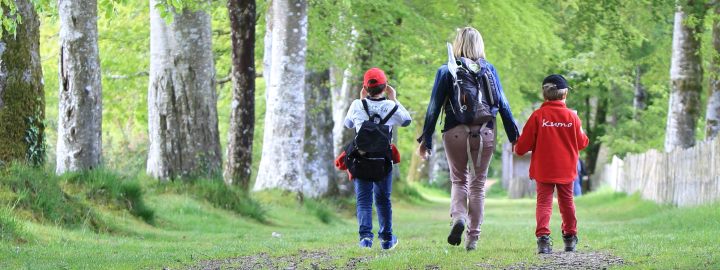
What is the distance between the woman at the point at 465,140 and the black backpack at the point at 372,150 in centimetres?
74

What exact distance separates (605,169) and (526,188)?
6.44m

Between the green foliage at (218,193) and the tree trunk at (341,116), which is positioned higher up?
the tree trunk at (341,116)

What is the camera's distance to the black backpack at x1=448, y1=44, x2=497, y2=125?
420 inches

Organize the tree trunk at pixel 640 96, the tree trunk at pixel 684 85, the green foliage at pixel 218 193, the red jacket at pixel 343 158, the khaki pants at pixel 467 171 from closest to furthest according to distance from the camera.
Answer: the khaki pants at pixel 467 171 → the red jacket at pixel 343 158 → the green foliage at pixel 218 193 → the tree trunk at pixel 684 85 → the tree trunk at pixel 640 96

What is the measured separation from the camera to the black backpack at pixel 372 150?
38.1 ft

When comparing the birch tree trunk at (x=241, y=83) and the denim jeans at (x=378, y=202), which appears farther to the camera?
the birch tree trunk at (x=241, y=83)

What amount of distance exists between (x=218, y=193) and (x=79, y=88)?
393cm

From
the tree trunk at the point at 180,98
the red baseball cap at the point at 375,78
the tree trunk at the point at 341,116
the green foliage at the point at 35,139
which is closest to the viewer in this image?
the red baseball cap at the point at 375,78

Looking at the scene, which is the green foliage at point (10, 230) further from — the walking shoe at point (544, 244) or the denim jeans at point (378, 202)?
the walking shoe at point (544, 244)

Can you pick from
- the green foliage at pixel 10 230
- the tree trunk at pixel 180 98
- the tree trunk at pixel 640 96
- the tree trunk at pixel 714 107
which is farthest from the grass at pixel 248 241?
the tree trunk at pixel 640 96

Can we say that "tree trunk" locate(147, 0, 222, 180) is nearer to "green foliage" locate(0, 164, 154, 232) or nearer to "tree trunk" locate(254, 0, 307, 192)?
"tree trunk" locate(254, 0, 307, 192)

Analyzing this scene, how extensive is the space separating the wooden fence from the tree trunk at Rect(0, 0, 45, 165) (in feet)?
31.7

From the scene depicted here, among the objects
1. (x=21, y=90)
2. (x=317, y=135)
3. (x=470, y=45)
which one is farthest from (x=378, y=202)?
(x=317, y=135)

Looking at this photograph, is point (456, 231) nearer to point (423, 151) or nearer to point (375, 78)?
point (423, 151)
